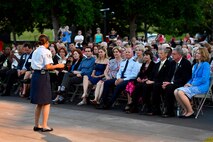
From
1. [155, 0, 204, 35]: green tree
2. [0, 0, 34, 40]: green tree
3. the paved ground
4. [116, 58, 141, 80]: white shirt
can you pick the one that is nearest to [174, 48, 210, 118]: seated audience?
the paved ground

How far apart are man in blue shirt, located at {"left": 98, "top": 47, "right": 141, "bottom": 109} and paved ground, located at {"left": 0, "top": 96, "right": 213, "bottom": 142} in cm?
31

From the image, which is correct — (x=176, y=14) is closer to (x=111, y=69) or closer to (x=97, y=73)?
(x=97, y=73)

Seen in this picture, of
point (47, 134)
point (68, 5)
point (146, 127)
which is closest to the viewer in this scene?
point (47, 134)

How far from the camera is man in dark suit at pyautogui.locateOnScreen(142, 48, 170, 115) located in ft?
33.7

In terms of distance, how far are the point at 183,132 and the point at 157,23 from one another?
26997 millimetres

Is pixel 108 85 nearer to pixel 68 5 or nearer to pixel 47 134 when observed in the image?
pixel 47 134

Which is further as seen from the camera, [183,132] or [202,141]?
[183,132]

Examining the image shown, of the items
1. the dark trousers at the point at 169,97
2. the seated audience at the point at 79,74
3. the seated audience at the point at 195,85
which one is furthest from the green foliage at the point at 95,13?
the dark trousers at the point at 169,97

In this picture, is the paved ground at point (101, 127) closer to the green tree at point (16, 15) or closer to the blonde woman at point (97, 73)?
the blonde woman at point (97, 73)

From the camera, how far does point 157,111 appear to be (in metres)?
10.2

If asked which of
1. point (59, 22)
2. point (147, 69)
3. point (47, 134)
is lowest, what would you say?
point (47, 134)

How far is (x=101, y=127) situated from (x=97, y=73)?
3316 mm

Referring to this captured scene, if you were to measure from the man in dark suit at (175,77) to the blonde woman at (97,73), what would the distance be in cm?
217

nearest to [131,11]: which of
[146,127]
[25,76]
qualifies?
[25,76]
